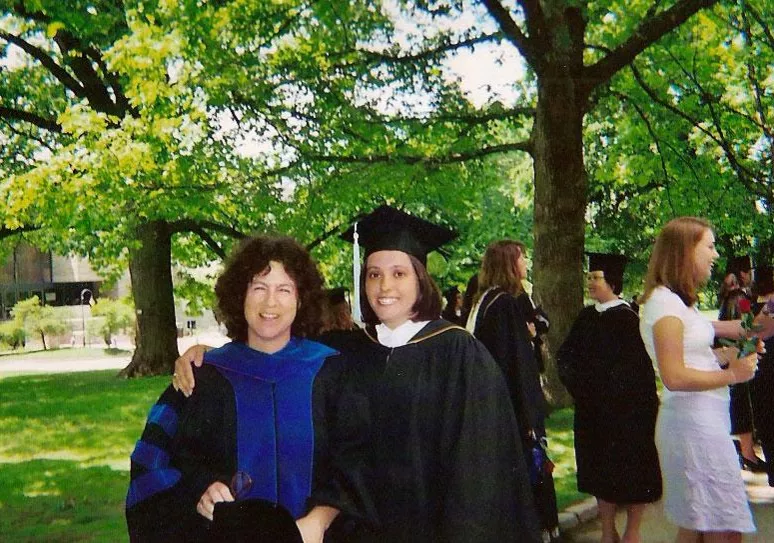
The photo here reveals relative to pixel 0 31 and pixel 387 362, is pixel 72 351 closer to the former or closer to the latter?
pixel 0 31

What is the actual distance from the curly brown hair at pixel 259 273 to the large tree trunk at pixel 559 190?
753 centimetres

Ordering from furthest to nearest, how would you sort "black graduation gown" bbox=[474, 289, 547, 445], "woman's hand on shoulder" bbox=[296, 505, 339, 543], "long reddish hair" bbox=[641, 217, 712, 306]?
"black graduation gown" bbox=[474, 289, 547, 445], "long reddish hair" bbox=[641, 217, 712, 306], "woman's hand on shoulder" bbox=[296, 505, 339, 543]

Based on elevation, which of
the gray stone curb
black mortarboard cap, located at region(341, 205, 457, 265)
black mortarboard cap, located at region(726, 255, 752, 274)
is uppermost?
black mortarboard cap, located at region(341, 205, 457, 265)

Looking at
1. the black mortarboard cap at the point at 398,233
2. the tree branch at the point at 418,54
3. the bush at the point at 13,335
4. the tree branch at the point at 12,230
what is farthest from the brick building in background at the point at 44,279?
the black mortarboard cap at the point at 398,233

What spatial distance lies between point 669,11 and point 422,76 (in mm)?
3916

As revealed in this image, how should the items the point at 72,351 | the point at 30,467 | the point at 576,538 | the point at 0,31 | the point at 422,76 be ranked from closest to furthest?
the point at 576,538 → the point at 30,467 → the point at 422,76 → the point at 0,31 → the point at 72,351

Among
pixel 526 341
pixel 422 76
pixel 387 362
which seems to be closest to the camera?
pixel 387 362

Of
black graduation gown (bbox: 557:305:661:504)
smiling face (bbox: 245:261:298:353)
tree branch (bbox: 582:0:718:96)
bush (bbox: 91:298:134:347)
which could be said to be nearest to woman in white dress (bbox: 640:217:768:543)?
black graduation gown (bbox: 557:305:661:504)

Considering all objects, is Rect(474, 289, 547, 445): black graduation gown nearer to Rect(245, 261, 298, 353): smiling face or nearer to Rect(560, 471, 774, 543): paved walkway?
Rect(560, 471, 774, 543): paved walkway

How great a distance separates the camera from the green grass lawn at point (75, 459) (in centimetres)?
641

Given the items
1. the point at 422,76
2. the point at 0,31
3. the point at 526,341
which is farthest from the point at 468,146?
the point at 0,31

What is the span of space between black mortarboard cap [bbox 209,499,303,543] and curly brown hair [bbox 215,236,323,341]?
652mm

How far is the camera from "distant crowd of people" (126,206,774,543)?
2.61 meters

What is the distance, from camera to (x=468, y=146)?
12.2 meters
